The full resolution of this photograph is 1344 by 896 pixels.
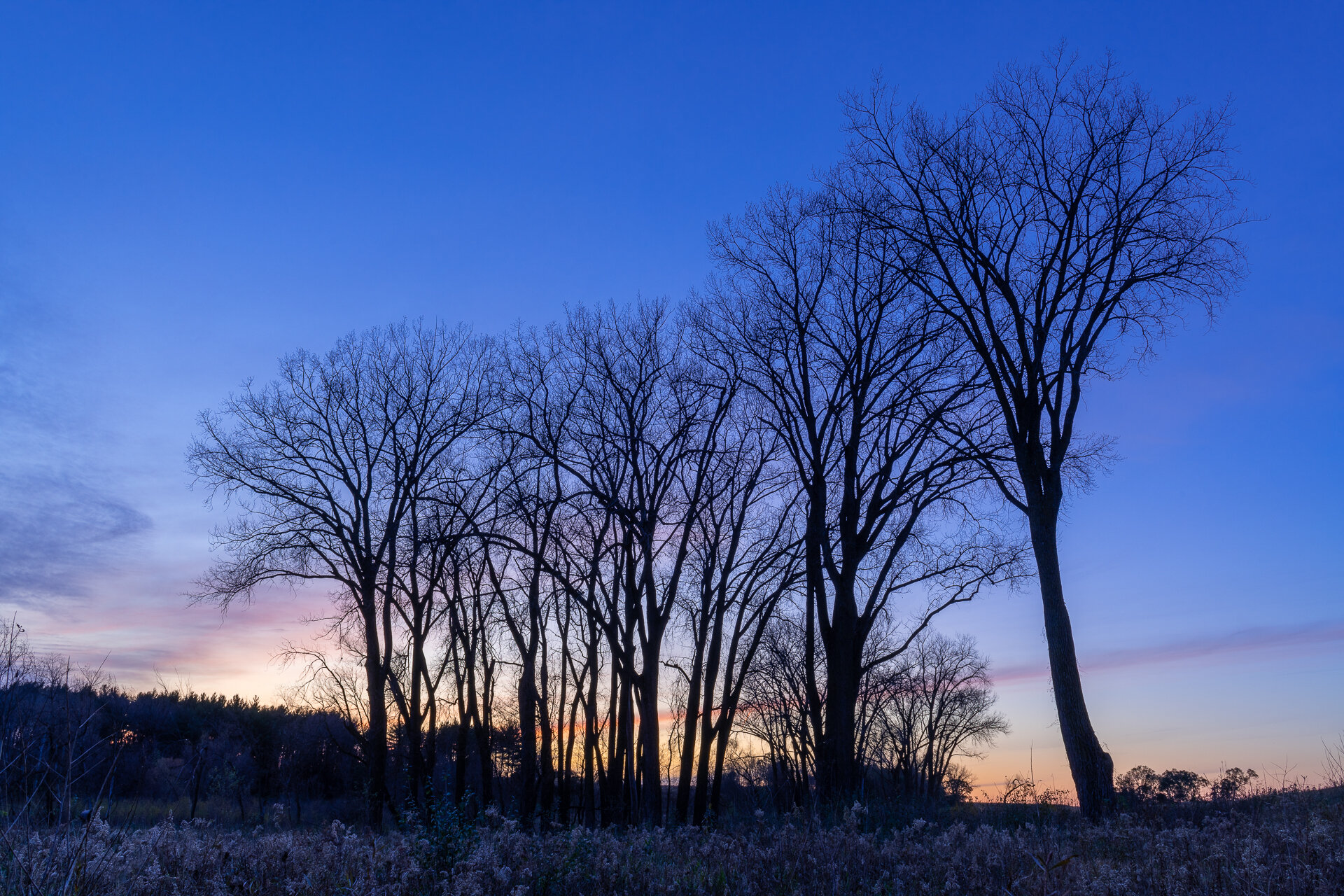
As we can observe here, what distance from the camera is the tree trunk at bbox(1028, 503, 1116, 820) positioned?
40.5 ft

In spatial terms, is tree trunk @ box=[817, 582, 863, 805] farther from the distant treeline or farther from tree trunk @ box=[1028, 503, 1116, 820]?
the distant treeline

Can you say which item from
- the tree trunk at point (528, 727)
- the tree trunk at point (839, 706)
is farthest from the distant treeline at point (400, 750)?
the tree trunk at point (839, 706)

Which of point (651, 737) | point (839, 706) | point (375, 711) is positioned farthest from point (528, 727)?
point (839, 706)

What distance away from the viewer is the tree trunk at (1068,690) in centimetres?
1234

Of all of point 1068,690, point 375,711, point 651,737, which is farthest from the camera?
point 375,711

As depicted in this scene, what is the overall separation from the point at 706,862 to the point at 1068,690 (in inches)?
316

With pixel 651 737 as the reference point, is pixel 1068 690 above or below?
above

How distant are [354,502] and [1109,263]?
22.3m

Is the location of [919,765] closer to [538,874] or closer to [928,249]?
[928,249]

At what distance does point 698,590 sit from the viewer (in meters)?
25.2

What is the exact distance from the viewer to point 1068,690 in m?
13.1

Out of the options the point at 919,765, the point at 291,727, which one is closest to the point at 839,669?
the point at 919,765

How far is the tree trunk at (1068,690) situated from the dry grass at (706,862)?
363 cm

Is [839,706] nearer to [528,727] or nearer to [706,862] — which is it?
[706,862]
